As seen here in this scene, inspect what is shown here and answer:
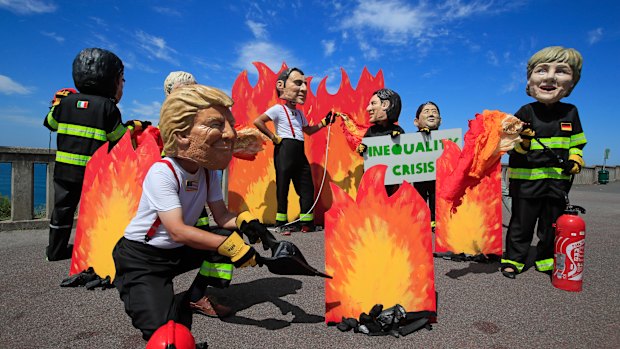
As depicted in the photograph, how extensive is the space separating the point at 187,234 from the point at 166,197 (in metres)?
0.20

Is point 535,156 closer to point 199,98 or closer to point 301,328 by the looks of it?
point 301,328

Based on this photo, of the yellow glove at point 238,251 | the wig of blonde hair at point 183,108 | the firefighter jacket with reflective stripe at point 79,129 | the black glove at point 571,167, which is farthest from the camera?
the firefighter jacket with reflective stripe at point 79,129

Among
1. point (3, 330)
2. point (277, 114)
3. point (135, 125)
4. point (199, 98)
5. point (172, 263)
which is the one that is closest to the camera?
point (199, 98)

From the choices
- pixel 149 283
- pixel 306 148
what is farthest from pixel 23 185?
pixel 149 283

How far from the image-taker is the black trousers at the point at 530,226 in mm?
3162

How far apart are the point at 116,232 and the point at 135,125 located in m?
1.02

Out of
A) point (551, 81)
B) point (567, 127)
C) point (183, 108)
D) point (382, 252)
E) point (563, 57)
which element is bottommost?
point (382, 252)

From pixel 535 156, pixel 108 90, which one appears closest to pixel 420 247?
pixel 535 156

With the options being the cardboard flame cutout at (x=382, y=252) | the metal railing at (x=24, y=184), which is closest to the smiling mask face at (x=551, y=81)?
the cardboard flame cutout at (x=382, y=252)

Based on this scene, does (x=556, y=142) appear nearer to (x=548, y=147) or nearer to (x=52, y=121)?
(x=548, y=147)

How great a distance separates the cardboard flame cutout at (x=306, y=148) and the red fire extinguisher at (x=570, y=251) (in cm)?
272

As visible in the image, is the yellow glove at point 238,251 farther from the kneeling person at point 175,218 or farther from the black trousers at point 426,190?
the black trousers at point 426,190

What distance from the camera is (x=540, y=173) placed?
3072mm

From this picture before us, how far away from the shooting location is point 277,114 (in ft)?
15.3
